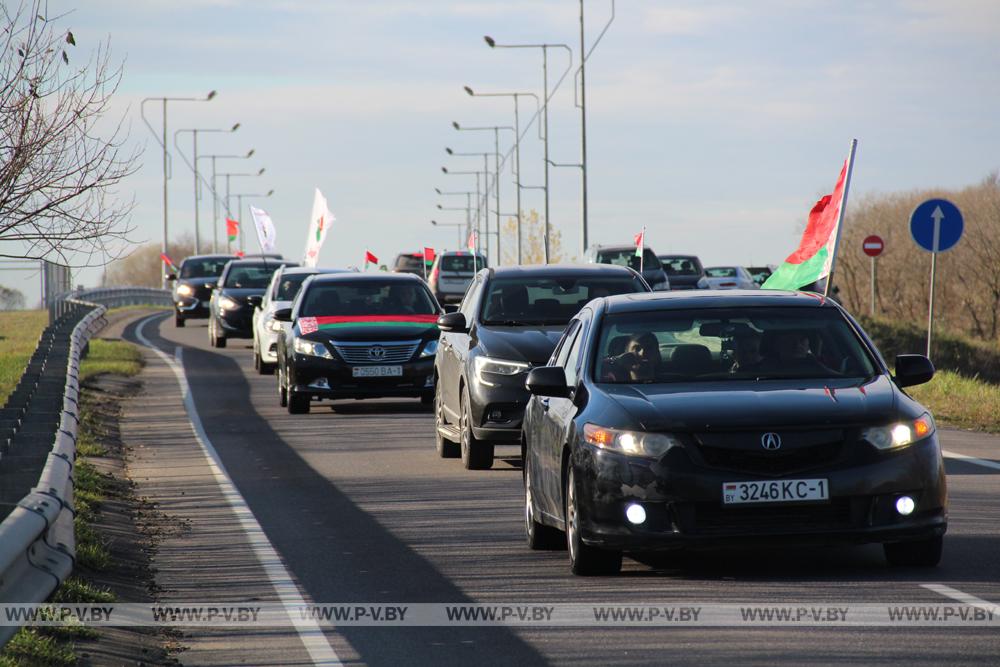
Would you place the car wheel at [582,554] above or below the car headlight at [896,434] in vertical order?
below

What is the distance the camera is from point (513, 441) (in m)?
15.1

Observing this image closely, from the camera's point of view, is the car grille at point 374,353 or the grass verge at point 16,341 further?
the grass verge at point 16,341

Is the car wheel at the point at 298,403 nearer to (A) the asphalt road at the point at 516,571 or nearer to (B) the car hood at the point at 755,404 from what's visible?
(A) the asphalt road at the point at 516,571

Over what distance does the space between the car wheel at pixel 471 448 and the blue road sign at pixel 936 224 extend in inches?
365

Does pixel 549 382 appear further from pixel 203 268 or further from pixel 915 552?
pixel 203 268

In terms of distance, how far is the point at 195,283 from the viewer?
48125 mm

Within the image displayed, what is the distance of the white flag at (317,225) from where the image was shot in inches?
1935

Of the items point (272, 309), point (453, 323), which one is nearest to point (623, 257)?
point (272, 309)

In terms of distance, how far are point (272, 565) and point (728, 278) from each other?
154ft

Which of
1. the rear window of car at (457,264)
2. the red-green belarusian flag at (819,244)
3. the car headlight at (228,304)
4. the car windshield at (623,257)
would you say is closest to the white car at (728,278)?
the car windshield at (623,257)

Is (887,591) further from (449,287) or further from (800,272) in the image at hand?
(449,287)

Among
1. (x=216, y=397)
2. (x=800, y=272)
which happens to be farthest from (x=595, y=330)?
(x=216, y=397)

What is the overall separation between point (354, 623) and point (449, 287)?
53.3 meters

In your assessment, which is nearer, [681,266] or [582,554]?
[582,554]
